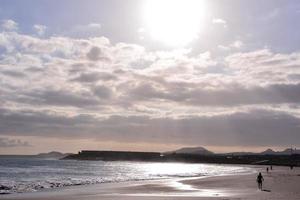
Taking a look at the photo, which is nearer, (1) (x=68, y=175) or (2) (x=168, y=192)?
(2) (x=168, y=192)

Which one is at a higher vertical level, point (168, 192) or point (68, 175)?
point (68, 175)

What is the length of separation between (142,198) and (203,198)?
13.4 ft

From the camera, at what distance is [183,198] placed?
33906mm

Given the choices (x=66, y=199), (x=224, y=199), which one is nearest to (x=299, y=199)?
(x=224, y=199)

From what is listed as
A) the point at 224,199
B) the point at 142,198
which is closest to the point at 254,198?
the point at 224,199

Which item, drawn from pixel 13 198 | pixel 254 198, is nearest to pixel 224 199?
pixel 254 198

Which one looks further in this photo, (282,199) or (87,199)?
(87,199)

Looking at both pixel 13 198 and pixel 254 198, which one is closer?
pixel 254 198

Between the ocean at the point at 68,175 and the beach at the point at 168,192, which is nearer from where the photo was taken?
the beach at the point at 168,192

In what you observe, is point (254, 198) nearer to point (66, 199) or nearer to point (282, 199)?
point (282, 199)

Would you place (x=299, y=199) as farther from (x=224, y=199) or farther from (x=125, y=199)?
(x=125, y=199)

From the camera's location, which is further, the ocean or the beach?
the ocean

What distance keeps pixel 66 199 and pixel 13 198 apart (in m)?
3.75

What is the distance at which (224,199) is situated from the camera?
31.7 m
